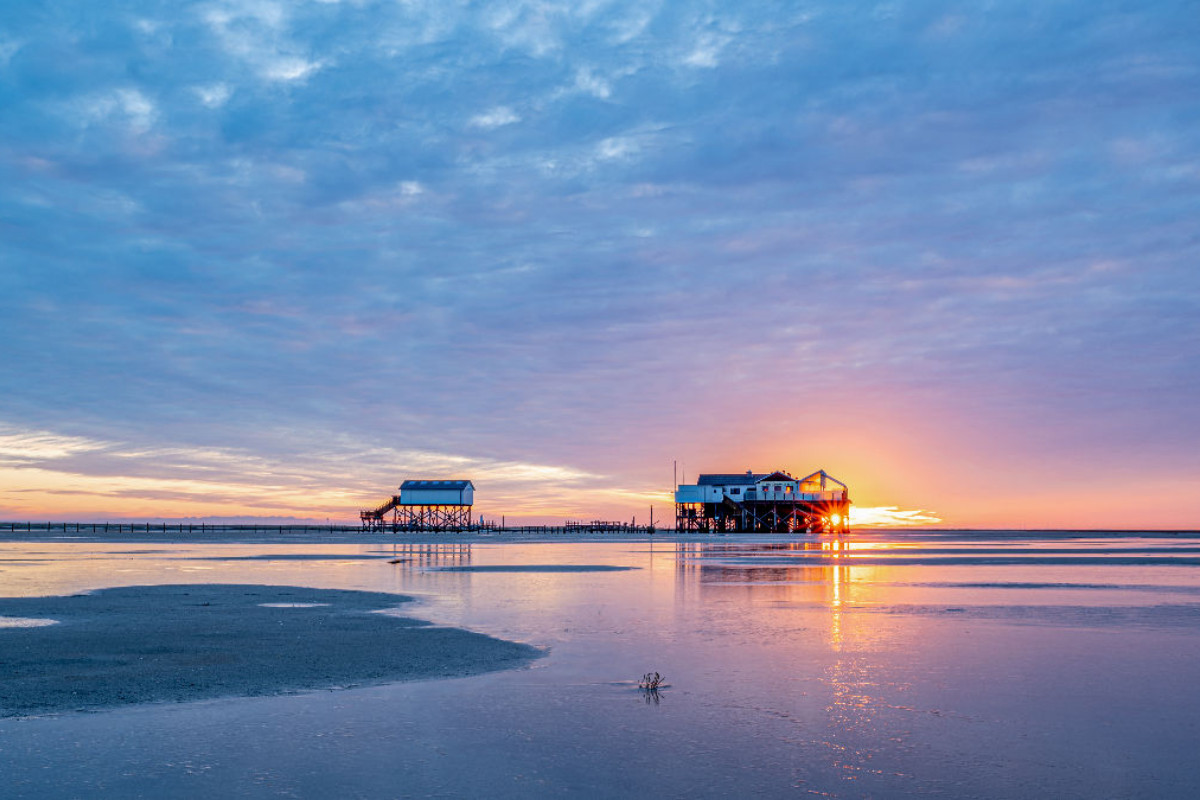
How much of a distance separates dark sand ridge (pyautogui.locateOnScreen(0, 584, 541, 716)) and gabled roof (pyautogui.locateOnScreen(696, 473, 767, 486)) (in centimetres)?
11559

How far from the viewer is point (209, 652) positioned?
55.5 ft

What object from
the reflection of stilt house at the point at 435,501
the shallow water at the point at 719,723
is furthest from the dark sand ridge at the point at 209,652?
the reflection of stilt house at the point at 435,501

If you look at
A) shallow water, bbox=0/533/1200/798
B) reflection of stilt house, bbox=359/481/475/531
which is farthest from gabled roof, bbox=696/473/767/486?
shallow water, bbox=0/533/1200/798

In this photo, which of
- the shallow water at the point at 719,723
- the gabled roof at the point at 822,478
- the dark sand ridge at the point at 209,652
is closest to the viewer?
the shallow water at the point at 719,723

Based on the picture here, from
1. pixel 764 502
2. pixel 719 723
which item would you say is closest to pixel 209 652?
pixel 719 723

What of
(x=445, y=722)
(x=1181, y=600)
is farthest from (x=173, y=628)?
(x=1181, y=600)

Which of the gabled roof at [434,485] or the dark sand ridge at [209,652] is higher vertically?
the gabled roof at [434,485]

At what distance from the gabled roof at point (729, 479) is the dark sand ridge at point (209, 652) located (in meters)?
116

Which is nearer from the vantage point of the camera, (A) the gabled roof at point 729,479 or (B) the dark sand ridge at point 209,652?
(B) the dark sand ridge at point 209,652

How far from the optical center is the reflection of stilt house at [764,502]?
134 m

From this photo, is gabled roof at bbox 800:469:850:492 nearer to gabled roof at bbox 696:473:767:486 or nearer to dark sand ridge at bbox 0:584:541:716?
gabled roof at bbox 696:473:767:486

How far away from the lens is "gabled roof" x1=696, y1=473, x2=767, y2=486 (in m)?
138

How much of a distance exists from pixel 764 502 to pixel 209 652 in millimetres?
122136

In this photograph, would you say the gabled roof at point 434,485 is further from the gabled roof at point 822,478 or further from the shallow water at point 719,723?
the shallow water at point 719,723
